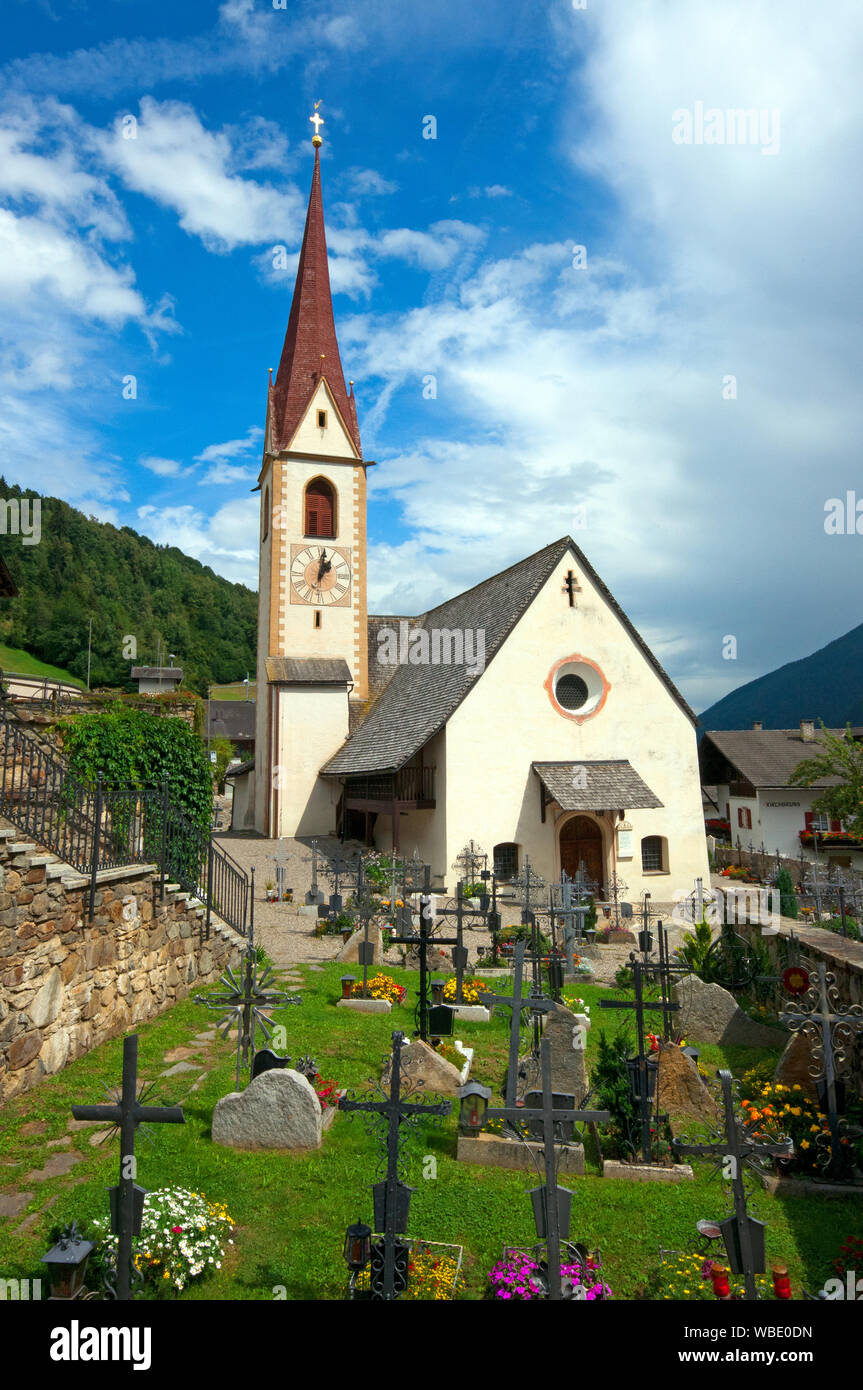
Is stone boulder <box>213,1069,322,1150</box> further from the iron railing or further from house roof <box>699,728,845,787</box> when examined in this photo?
house roof <box>699,728,845,787</box>

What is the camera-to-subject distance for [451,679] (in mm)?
25922

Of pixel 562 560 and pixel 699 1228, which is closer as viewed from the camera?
pixel 699 1228

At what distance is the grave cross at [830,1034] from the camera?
712 cm

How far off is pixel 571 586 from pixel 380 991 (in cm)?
1589

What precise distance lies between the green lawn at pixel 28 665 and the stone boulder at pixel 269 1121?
71076 millimetres

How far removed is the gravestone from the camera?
8.83 meters

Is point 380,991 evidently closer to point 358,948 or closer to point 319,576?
point 358,948

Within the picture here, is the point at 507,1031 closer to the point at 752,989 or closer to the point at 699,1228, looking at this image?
the point at 752,989

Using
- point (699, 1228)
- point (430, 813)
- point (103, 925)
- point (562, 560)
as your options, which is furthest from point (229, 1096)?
point (562, 560)

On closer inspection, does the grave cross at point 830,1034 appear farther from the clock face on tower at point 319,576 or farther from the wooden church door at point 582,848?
the clock face on tower at point 319,576

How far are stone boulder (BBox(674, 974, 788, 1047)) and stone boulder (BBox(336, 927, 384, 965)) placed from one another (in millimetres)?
6163

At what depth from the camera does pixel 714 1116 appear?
8.60 meters

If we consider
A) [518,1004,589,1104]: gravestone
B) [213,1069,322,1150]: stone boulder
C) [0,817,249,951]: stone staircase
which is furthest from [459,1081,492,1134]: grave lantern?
[0,817,249,951]: stone staircase
